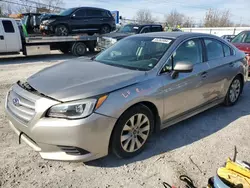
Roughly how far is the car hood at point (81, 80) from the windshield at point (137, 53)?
0.75 ft

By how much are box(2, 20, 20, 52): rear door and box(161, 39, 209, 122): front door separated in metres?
9.71

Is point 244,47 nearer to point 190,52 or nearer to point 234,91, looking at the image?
point 234,91

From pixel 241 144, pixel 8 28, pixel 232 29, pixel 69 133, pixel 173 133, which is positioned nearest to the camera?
pixel 69 133

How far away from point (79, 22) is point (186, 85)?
35.3ft

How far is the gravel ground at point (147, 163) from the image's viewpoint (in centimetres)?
250

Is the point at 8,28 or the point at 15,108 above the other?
the point at 8,28

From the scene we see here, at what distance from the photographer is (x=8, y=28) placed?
1069 centimetres

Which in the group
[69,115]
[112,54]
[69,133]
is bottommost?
[69,133]

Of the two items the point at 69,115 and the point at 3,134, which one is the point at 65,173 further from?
the point at 3,134

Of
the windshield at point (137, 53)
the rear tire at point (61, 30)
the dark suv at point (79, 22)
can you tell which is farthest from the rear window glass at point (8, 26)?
the windshield at point (137, 53)

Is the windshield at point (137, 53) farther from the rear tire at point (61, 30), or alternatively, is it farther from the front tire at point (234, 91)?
the rear tire at point (61, 30)

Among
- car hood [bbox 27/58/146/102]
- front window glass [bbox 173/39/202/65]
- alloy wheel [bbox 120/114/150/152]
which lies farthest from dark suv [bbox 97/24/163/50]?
alloy wheel [bbox 120/114/150/152]

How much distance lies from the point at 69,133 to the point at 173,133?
1890 mm

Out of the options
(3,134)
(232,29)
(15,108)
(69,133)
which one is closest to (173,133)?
(69,133)
